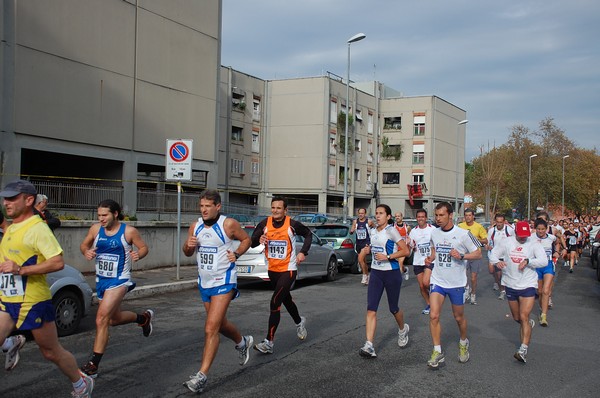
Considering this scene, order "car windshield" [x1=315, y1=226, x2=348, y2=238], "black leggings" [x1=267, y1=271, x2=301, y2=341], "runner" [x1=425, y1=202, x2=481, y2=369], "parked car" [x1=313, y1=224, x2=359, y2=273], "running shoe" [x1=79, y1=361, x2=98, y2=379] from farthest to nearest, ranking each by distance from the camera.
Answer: "car windshield" [x1=315, y1=226, x2=348, y2=238] < "parked car" [x1=313, y1=224, x2=359, y2=273] < "black leggings" [x1=267, y1=271, x2=301, y2=341] < "runner" [x1=425, y1=202, x2=481, y2=369] < "running shoe" [x1=79, y1=361, x2=98, y2=379]

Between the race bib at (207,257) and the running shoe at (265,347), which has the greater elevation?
the race bib at (207,257)

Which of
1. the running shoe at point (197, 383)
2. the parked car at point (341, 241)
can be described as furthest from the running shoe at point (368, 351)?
the parked car at point (341, 241)

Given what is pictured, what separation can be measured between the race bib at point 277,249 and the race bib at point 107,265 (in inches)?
79.2

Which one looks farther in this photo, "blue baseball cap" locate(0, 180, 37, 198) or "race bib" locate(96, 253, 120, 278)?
"race bib" locate(96, 253, 120, 278)

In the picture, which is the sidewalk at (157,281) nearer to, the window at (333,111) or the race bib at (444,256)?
the race bib at (444,256)

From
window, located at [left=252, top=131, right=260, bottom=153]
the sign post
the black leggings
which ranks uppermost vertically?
window, located at [left=252, top=131, right=260, bottom=153]

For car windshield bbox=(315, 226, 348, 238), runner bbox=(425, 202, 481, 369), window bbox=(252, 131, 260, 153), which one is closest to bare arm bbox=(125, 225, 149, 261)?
runner bbox=(425, 202, 481, 369)

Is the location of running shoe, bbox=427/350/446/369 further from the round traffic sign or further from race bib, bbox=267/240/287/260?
the round traffic sign

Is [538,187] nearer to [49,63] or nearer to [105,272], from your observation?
[49,63]

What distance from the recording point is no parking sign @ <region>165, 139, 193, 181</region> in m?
14.1

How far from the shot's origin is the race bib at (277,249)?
24.1ft

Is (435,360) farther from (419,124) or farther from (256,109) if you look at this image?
(419,124)

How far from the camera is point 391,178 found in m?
58.3

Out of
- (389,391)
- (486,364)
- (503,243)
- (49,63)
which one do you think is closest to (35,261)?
(389,391)
